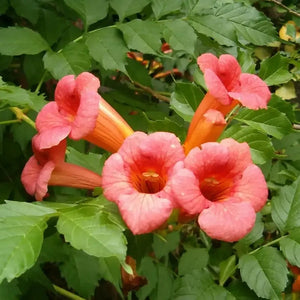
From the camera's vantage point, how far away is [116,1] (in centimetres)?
169

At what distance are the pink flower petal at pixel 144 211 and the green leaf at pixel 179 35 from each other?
703 millimetres

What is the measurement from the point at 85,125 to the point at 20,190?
961 millimetres

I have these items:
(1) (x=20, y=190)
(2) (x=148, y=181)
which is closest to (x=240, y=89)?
(2) (x=148, y=181)

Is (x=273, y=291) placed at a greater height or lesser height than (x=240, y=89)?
lesser

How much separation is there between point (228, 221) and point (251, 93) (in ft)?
1.25

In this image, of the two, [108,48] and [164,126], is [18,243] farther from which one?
[108,48]

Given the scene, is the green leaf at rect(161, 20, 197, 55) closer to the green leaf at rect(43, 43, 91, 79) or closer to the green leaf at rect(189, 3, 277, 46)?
the green leaf at rect(189, 3, 277, 46)

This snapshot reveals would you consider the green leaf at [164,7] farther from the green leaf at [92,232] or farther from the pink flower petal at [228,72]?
the green leaf at [92,232]

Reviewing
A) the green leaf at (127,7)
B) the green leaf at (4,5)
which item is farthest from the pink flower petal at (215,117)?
the green leaf at (4,5)

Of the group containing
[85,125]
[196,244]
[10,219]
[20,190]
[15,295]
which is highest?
[85,125]

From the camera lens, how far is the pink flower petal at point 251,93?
3.80 feet

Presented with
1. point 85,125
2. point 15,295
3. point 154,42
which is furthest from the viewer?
point 154,42

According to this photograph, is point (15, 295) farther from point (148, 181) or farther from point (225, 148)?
point (225, 148)

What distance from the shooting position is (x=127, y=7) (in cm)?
166
